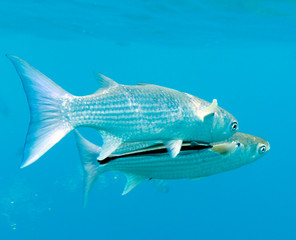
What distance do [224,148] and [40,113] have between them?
4.85 feet

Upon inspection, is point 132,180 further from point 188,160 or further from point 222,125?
point 222,125

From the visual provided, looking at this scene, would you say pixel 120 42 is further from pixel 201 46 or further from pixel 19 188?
pixel 19 188

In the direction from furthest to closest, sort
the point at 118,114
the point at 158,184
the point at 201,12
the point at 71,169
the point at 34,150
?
1. the point at 71,169
2. the point at 201,12
3. the point at 158,184
4. the point at 118,114
5. the point at 34,150

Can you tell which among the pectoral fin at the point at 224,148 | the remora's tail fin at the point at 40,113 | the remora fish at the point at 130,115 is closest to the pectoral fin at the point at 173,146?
the remora fish at the point at 130,115

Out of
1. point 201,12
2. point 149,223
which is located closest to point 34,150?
point 201,12

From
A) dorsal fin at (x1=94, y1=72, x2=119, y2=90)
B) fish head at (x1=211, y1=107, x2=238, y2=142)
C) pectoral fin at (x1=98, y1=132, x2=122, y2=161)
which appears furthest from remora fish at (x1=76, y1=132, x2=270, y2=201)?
dorsal fin at (x1=94, y1=72, x2=119, y2=90)

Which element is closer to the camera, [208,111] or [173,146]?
[208,111]

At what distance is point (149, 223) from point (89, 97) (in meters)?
24.1

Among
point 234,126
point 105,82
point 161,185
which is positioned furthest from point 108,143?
point 161,185

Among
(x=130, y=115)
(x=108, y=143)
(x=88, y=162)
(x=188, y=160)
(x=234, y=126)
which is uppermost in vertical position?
(x=234, y=126)

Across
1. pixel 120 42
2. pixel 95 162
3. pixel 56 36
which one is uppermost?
pixel 120 42

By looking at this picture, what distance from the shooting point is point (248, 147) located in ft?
9.18

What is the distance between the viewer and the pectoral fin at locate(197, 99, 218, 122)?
2.19 meters

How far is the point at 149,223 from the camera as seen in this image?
81.6ft
